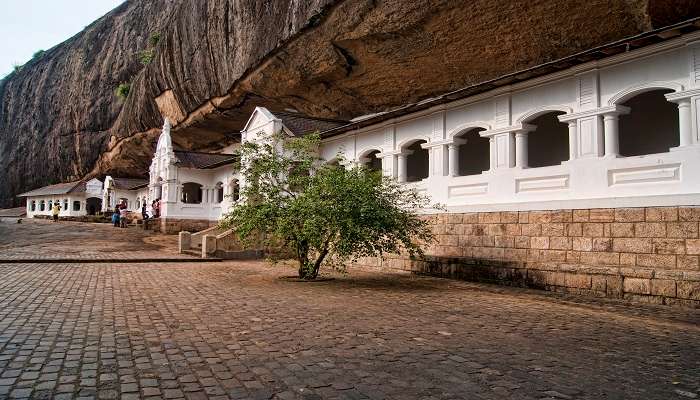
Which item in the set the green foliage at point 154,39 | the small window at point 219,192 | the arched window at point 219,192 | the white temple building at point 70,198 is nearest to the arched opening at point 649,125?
the arched window at point 219,192

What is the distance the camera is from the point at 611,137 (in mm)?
10266

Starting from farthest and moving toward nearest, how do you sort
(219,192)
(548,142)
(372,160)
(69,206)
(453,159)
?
(69,206), (219,192), (372,160), (548,142), (453,159)

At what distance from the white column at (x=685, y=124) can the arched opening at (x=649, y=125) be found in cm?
293

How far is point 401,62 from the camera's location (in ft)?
57.2

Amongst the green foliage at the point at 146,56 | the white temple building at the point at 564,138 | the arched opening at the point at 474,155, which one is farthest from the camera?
the green foliage at the point at 146,56

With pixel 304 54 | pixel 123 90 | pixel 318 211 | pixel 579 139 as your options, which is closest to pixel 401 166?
pixel 318 211

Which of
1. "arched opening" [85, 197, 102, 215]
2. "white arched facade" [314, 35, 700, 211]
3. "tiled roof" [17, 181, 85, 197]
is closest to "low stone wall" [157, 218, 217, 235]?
"white arched facade" [314, 35, 700, 211]

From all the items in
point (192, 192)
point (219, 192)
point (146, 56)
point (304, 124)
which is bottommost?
point (219, 192)

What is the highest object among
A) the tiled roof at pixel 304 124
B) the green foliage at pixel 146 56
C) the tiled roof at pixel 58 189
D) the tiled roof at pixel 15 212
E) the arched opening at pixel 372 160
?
the green foliage at pixel 146 56

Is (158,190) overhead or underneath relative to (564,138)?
underneath

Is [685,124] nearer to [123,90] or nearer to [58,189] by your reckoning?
[123,90]

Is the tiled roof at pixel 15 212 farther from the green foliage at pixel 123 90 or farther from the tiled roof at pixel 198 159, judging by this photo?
the tiled roof at pixel 198 159

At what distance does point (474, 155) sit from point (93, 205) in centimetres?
4488

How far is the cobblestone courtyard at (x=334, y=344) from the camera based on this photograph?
4172 mm
